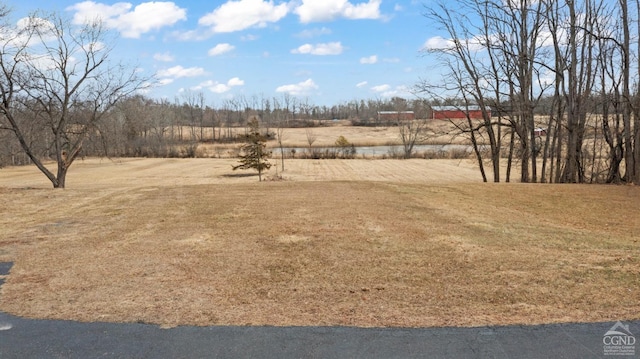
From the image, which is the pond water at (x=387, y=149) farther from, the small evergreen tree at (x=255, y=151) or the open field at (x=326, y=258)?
the open field at (x=326, y=258)

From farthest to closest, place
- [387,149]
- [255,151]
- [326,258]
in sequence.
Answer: [387,149], [255,151], [326,258]

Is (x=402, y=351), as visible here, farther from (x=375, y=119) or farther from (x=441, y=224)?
(x=375, y=119)

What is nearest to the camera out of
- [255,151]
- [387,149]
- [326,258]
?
[326,258]

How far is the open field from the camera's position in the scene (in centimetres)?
484

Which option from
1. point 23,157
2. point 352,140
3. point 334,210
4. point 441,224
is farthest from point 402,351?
point 352,140

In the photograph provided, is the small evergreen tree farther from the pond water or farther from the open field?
the open field

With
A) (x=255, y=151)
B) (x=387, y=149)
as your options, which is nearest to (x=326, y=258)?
(x=255, y=151)

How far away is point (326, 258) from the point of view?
686cm

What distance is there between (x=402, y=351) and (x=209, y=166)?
6357cm

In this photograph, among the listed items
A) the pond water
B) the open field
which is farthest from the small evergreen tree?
the open field

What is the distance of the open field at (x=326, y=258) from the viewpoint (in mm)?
4836

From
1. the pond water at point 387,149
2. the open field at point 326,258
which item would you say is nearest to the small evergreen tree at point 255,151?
the pond water at point 387,149

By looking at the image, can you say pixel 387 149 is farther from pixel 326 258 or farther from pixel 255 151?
pixel 326 258

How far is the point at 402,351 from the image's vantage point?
3.83 m
